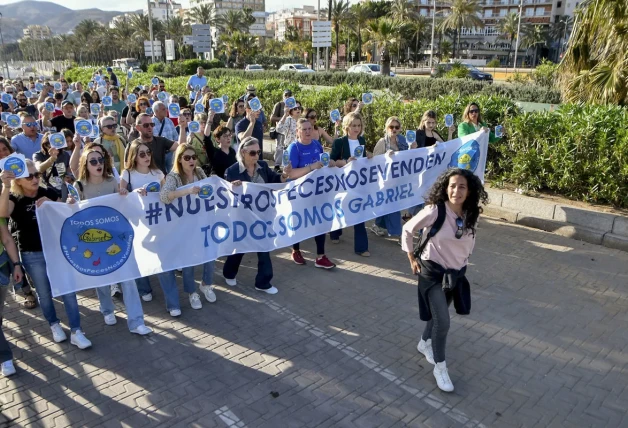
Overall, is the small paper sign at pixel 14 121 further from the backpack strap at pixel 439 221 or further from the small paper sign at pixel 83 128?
the backpack strap at pixel 439 221

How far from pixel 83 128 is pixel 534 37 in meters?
82.8

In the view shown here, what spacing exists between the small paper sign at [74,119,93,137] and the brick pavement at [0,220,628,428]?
6.16 feet

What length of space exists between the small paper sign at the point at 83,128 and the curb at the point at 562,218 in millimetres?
6137

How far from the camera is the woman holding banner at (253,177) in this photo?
17.9 ft

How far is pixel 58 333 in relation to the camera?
486 centimetres

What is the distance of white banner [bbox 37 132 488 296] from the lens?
456cm

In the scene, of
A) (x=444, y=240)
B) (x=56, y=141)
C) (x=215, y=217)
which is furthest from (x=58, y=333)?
(x=444, y=240)

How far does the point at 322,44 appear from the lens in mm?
28031

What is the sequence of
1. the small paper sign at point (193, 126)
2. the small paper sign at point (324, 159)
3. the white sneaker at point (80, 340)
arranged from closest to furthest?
the white sneaker at point (80, 340), the small paper sign at point (324, 159), the small paper sign at point (193, 126)

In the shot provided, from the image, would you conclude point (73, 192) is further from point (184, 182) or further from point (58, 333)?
point (58, 333)

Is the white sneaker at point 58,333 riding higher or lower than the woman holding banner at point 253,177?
lower

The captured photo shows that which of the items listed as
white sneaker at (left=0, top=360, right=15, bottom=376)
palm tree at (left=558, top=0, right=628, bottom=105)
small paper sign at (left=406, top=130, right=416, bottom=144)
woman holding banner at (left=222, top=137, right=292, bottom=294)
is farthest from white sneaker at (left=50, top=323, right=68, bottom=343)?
palm tree at (left=558, top=0, right=628, bottom=105)

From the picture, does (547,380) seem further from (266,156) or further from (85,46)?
(85,46)

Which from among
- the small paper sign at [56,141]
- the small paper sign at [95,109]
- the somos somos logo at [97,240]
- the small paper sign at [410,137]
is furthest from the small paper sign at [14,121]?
the small paper sign at [410,137]
